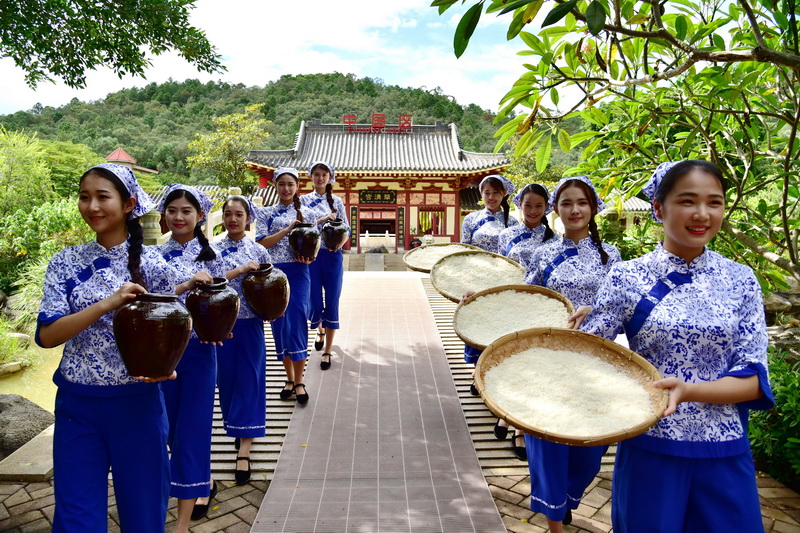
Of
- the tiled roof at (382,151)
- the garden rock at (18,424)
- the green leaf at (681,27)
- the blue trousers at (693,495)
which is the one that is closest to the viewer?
the blue trousers at (693,495)

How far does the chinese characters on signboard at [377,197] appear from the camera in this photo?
18.5 meters

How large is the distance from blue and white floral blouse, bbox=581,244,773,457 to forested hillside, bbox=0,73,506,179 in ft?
119

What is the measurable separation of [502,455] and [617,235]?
199 inches

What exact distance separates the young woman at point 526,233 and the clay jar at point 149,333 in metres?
2.16

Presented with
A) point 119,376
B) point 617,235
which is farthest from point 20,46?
point 617,235

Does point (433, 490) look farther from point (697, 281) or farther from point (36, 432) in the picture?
point (36, 432)

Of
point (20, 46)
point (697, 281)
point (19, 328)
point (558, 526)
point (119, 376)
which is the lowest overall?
point (19, 328)

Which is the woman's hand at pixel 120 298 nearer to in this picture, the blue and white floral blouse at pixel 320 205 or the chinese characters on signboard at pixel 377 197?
the blue and white floral blouse at pixel 320 205

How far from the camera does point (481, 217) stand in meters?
4.30

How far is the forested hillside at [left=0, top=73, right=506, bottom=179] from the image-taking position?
42.6m

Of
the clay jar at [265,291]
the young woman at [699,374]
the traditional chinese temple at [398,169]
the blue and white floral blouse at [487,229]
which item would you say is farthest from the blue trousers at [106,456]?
the traditional chinese temple at [398,169]

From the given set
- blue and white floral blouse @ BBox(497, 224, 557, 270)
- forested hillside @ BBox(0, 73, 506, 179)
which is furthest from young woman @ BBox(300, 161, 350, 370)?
forested hillside @ BBox(0, 73, 506, 179)

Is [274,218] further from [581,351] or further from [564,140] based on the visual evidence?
[581,351]

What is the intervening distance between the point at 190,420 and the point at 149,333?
91 centimetres
